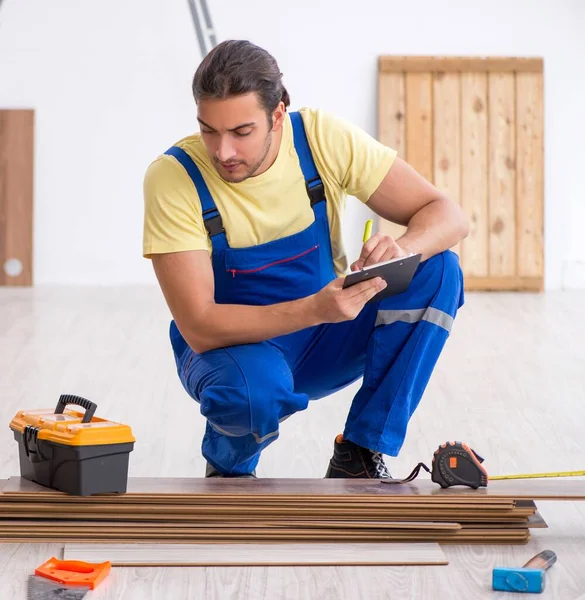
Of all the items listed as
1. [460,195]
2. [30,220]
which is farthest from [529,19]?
[30,220]

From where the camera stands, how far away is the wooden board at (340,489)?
2135 millimetres

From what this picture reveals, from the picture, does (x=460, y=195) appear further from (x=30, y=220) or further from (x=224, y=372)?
(x=224, y=372)

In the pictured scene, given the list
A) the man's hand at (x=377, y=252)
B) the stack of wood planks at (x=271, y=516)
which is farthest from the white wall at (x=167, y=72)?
A: the stack of wood planks at (x=271, y=516)

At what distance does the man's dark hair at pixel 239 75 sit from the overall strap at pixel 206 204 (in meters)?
0.18

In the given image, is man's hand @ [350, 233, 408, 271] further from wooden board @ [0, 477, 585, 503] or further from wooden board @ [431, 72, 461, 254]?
A: wooden board @ [431, 72, 461, 254]

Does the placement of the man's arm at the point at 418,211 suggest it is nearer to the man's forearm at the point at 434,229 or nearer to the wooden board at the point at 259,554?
the man's forearm at the point at 434,229

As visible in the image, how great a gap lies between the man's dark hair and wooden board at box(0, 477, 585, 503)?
870 millimetres

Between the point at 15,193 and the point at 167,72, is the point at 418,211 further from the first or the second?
the point at 15,193

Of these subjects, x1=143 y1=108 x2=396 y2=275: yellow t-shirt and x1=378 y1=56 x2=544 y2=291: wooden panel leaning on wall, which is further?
x1=378 y1=56 x2=544 y2=291: wooden panel leaning on wall

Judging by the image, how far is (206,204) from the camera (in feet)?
7.88

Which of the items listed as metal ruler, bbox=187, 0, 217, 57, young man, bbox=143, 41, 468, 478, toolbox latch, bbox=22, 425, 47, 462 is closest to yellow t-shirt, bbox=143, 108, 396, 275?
young man, bbox=143, 41, 468, 478

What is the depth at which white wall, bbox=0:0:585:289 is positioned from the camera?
7.20 m

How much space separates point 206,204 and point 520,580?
3.70 feet

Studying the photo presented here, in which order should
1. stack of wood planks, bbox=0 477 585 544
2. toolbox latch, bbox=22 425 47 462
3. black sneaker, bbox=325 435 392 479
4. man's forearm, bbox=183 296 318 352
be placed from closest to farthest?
stack of wood planks, bbox=0 477 585 544 → toolbox latch, bbox=22 425 47 462 → man's forearm, bbox=183 296 318 352 → black sneaker, bbox=325 435 392 479
